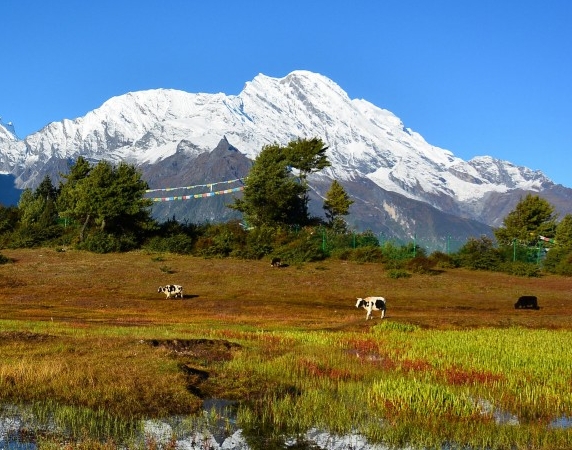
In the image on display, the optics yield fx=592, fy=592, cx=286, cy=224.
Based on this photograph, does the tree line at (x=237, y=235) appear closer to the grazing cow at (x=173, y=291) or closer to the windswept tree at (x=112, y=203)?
the windswept tree at (x=112, y=203)

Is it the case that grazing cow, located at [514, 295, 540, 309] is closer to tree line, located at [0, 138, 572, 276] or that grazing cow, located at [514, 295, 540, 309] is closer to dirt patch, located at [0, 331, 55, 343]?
tree line, located at [0, 138, 572, 276]

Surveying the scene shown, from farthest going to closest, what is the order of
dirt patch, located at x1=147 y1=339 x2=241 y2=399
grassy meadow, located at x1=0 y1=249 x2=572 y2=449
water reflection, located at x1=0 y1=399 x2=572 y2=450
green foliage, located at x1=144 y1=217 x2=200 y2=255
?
green foliage, located at x1=144 y1=217 x2=200 y2=255
dirt patch, located at x1=147 y1=339 x2=241 y2=399
grassy meadow, located at x1=0 y1=249 x2=572 y2=449
water reflection, located at x1=0 y1=399 x2=572 y2=450

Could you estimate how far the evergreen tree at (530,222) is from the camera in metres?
117

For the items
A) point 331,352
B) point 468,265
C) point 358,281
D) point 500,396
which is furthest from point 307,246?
point 500,396

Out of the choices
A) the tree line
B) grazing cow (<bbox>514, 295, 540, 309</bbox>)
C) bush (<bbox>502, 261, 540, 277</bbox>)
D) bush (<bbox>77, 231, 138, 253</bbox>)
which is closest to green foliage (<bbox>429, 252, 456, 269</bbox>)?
the tree line

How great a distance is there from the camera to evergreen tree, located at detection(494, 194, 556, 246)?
11669 centimetres

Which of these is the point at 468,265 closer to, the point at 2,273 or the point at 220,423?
the point at 2,273

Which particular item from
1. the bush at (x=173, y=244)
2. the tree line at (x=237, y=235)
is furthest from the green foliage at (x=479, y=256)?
the bush at (x=173, y=244)

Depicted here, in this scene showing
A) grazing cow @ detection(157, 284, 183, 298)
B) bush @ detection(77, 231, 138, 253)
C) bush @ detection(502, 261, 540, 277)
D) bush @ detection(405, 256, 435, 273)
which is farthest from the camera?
bush @ detection(77, 231, 138, 253)

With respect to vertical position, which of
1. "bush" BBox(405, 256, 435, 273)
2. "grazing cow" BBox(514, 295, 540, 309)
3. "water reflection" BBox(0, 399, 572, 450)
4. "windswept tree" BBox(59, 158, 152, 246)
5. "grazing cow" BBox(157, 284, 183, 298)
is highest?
"windswept tree" BBox(59, 158, 152, 246)

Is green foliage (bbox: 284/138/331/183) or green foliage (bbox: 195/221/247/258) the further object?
green foliage (bbox: 284/138/331/183)

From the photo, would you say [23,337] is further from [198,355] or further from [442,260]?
[442,260]

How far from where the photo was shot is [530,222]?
118188 millimetres

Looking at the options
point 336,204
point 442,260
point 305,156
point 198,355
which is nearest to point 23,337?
point 198,355
